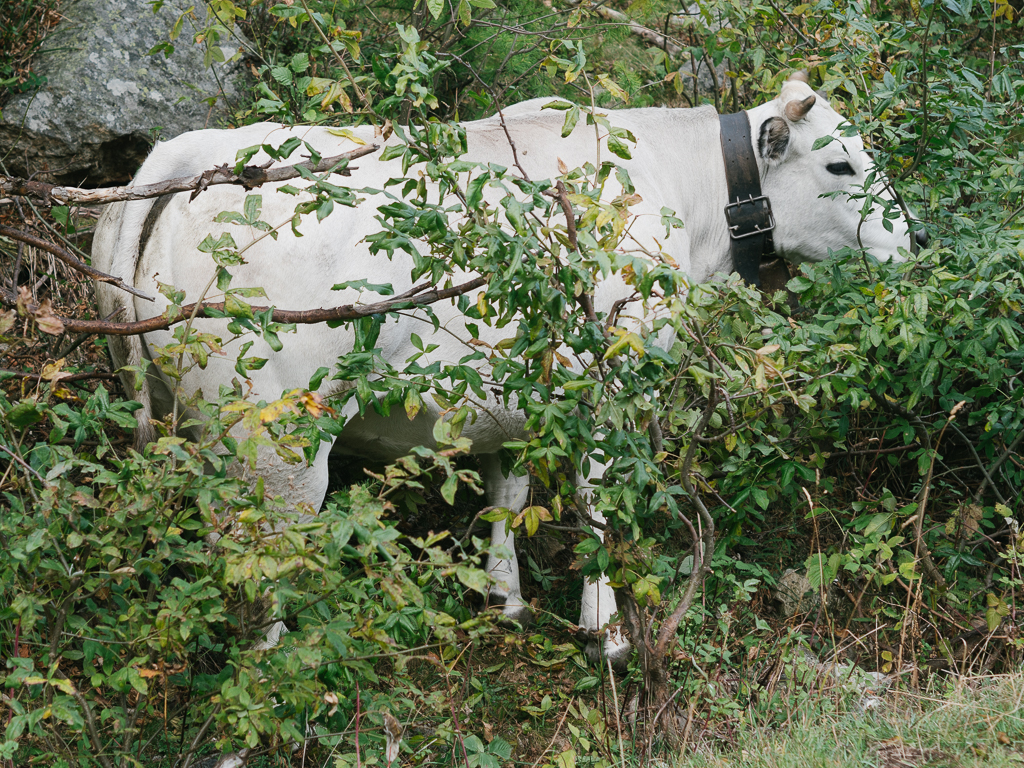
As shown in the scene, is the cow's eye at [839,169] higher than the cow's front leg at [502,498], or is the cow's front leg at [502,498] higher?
the cow's eye at [839,169]

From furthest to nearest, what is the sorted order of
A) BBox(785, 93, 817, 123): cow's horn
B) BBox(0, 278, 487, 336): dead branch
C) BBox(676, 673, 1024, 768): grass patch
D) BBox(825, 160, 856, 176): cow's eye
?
BBox(825, 160, 856, 176): cow's eye → BBox(785, 93, 817, 123): cow's horn → BBox(0, 278, 487, 336): dead branch → BBox(676, 673, 1024, 768): grass patch

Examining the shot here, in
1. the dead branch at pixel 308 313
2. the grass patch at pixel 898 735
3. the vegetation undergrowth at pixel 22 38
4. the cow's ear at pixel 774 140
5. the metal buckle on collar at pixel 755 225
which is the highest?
the vegetation undergrowth at pixel 22 38

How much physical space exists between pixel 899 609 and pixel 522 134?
8.93 ft

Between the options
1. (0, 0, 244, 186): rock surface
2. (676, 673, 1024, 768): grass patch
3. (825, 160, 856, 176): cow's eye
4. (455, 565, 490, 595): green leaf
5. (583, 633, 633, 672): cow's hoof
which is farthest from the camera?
(0, 0, 244, 186): rock surface

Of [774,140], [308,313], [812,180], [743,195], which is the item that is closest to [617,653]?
[308,313]

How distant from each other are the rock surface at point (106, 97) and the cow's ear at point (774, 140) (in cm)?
298

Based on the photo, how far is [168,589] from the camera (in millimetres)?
2578

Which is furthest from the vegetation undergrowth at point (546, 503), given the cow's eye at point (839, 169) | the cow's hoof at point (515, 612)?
the cow's eye at point (839, 169)

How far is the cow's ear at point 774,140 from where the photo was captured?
431 cm

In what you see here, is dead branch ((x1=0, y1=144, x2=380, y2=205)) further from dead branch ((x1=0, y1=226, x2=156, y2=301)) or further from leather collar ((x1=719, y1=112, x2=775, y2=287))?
leather collar ((x1=719, y1=112, x2=775, y2=287))

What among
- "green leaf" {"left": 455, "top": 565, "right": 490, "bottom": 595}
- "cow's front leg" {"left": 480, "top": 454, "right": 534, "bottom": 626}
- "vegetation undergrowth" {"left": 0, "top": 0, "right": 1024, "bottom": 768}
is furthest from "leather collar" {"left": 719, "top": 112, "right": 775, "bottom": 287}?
"green leaf" {"left": 455, "top": 565, "right": 490, "bottom": 595}

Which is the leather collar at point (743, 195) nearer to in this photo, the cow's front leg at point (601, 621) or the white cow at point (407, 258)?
the white cow at point (407, 258)


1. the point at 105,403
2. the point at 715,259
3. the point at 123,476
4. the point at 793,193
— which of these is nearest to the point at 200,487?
the point at 123,476

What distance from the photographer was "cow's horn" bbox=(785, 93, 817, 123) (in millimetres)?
4188
